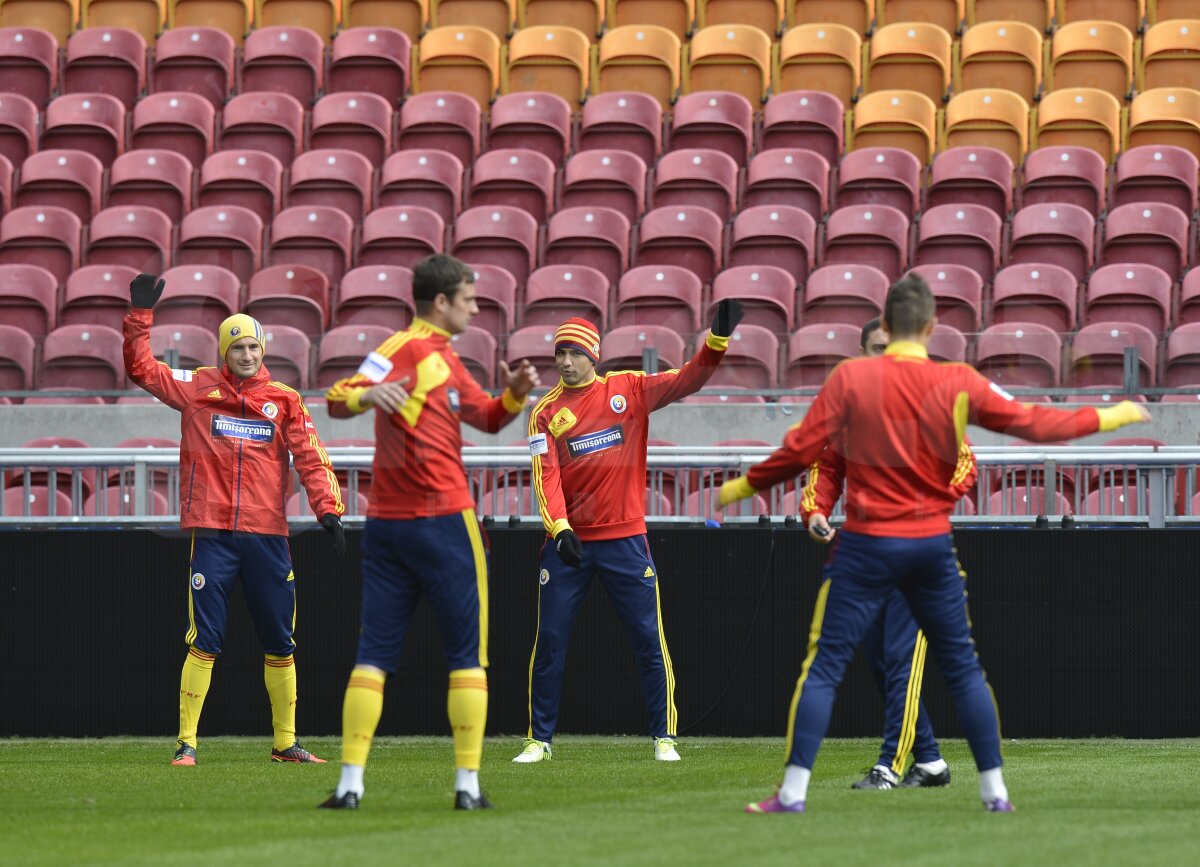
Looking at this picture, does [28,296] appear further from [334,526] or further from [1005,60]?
[1005,60]

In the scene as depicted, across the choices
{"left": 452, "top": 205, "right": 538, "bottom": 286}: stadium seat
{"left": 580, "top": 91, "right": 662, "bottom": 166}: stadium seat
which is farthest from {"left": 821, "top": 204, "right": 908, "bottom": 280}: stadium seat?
{"left": 580, "top": 91, "right": 662, "bottom": 166}: stadium seat

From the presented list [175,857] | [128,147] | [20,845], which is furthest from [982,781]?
[128,147]

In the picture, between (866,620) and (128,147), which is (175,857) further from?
(128,147)

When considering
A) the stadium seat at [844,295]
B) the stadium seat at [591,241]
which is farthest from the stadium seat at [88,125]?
the stadium seat at [844,295]

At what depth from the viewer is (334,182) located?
1381 cm

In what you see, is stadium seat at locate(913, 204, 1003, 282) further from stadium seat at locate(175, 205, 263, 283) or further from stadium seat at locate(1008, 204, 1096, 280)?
stadium seat at locate(175, 205, 263, 283)

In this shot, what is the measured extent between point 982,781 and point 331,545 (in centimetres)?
487

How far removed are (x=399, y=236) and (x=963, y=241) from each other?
4.03 metres

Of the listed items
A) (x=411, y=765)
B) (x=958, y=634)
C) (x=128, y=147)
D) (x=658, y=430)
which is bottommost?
(x=411, y=765)

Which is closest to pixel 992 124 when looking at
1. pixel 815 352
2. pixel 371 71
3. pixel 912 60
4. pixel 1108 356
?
pixel 912 60

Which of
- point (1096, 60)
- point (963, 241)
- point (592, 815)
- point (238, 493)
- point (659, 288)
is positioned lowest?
point (592, 815)

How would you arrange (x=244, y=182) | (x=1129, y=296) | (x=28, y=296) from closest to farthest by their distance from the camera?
1. (x=1129, y=296)
2. (x=28, y=296)
3. (x=244, y=182)

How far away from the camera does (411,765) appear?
25.1 ft

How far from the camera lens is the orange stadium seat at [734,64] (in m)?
15.2
